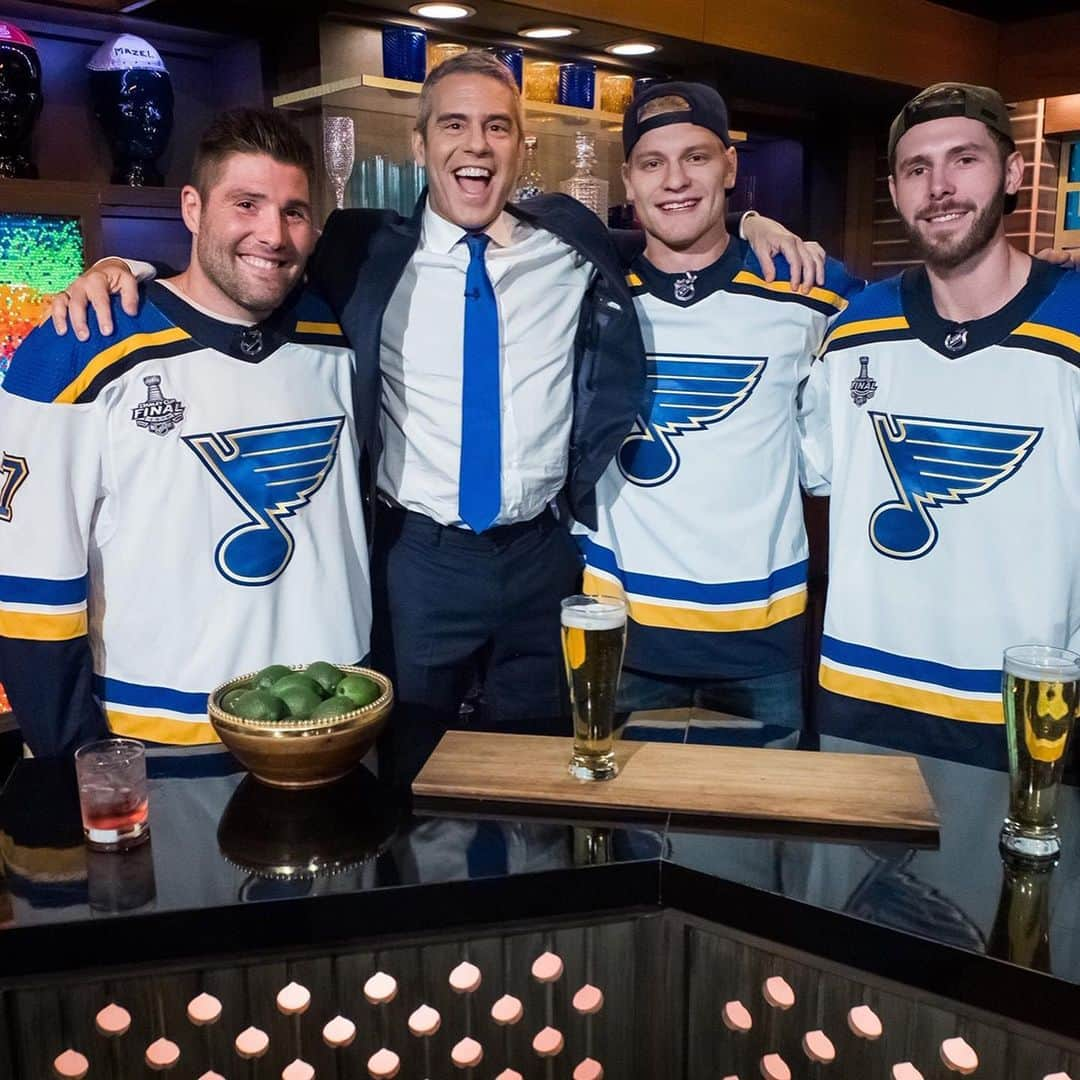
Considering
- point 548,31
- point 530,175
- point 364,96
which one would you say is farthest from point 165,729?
point 548,31

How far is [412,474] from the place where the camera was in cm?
214

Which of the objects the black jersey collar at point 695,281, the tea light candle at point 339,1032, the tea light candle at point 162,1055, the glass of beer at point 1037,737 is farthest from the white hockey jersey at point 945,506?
the tea light candle at point 162,1055

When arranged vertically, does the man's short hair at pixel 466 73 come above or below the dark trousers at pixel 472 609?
above

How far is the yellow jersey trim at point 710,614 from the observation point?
7.31 ft

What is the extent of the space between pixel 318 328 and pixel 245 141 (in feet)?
1.04

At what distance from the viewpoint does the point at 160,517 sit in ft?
→ 5.90

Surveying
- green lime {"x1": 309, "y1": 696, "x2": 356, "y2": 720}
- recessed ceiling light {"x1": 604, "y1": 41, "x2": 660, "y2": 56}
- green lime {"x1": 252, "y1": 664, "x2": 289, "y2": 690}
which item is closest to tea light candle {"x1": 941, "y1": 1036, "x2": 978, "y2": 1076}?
green lime {"x1": 309, "y1": 696, "x2": 356, "y2": 720}

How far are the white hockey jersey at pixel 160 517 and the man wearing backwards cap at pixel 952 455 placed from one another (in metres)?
0.91

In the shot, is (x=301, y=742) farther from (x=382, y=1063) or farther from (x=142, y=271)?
(x=142, y=271)

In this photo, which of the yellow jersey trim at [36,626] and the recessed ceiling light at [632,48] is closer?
the yellow jersey trim at [36,626]

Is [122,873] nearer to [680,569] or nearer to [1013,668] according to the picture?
[1013,668]

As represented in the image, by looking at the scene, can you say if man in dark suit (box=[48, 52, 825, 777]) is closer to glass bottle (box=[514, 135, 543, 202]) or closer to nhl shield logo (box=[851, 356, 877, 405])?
nhl shield logo (box=[851, 356, 877, 405])

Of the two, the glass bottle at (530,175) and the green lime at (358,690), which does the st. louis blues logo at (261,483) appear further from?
the glass bottle at (530,175)

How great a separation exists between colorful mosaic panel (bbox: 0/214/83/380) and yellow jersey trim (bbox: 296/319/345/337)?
0.88 m
